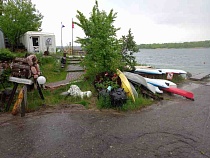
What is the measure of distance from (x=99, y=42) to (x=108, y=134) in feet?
16.4

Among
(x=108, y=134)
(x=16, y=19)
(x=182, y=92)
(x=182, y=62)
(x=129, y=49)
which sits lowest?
(x=182, y=62)

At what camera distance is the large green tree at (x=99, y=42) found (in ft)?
27.8

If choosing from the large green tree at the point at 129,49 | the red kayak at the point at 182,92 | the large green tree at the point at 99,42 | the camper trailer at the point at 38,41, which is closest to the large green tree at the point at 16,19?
the camper trailer at the point at 38,41

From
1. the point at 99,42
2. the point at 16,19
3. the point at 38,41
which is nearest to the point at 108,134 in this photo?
the point at 99,42

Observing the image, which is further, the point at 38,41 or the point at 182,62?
the point at 182,62

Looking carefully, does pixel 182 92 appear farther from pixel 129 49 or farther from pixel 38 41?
pixel 38 41

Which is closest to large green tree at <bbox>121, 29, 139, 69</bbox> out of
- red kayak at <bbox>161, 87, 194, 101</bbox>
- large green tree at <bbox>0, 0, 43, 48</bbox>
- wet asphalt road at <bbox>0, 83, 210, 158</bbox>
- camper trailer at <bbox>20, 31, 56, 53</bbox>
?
red kayak at <bbox>161, 87, 194, 101</bbox>

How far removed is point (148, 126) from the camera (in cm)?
491

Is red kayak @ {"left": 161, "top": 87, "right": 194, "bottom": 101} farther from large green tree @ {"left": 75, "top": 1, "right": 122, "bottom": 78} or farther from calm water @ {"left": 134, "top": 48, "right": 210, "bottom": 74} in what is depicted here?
calm water @ {"left": 134, "top": 48, "right": 210, "bottom": 74}

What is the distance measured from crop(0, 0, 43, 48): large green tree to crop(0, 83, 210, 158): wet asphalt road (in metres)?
14.6

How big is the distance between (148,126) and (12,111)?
426 centimetres

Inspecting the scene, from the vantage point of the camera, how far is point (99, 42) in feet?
27.4

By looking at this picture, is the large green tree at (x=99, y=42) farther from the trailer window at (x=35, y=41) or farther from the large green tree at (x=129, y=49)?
the trailer window at (x=35, y=41)

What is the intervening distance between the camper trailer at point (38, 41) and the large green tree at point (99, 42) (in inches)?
346
